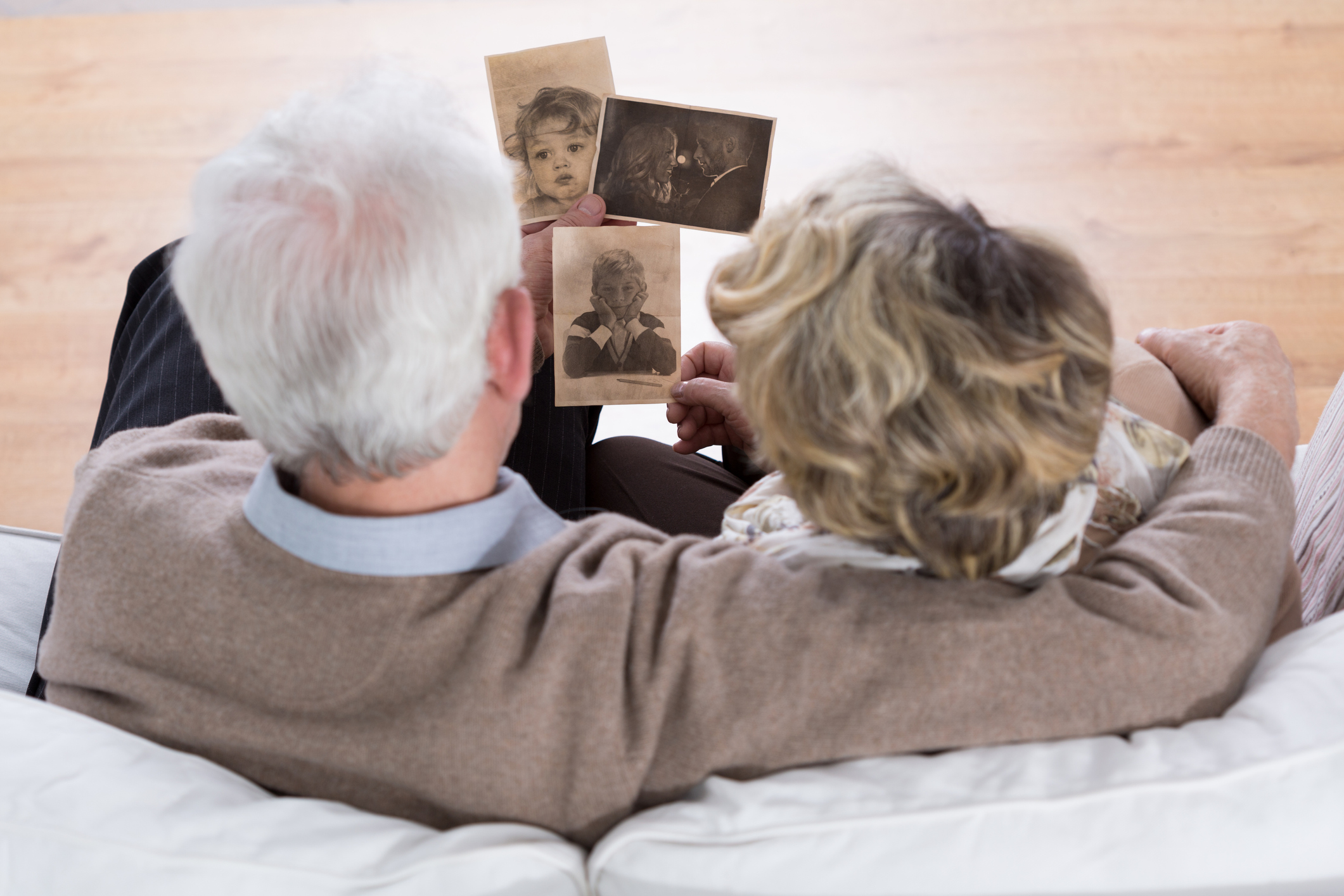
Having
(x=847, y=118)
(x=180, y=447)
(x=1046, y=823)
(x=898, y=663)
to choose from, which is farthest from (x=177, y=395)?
(x=847, y=118)

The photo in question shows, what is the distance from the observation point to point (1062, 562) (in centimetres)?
Answer: 86

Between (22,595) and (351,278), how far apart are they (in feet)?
2.87

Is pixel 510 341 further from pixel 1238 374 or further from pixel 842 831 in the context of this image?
pixel 1238 374

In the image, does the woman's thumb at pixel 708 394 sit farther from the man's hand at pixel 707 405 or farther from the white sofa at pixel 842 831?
the white sofa at pixel 842 831

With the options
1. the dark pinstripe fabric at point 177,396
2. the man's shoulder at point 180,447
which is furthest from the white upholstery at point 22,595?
the man's shoulder at point 180,447

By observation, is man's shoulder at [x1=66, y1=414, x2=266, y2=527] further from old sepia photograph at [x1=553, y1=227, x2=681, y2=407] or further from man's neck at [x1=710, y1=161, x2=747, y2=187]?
man's neck at [x1=710, y1=161, x2=747, y2=187]

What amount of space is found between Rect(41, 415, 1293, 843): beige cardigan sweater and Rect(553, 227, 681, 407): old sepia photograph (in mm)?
510

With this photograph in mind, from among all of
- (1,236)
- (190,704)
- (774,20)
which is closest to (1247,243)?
(774,20)

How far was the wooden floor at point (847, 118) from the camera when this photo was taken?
2225 millimetres

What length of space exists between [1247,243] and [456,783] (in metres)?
2.23

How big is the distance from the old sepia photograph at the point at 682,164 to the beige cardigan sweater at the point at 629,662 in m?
0.66

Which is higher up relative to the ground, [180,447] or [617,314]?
[617,314]

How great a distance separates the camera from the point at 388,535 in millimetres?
834

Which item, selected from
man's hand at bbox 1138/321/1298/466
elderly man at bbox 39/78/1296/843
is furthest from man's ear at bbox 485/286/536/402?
man's hand at bbox 1138/321/1298/466
